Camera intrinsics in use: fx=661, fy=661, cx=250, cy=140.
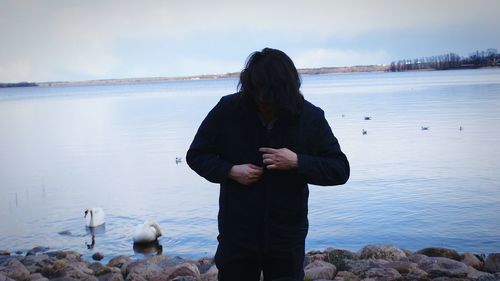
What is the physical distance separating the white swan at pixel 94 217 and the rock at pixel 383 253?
631cm

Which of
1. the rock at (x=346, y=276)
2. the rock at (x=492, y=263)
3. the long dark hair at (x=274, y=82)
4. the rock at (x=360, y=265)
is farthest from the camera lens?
the rock at (x=492, y=263)

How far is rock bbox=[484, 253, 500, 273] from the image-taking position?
29.2 feet

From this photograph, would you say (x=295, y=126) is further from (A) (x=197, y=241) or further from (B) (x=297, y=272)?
(A) (x=197, y=241)

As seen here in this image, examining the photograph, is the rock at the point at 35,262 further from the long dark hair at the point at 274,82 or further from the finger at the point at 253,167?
the long dark hair at the point at 274,82

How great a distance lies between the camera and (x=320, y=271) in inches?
317

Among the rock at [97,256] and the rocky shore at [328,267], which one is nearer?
the rocky shore at [328,267]

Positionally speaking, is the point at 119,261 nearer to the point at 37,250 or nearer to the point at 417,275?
the point at 37,250

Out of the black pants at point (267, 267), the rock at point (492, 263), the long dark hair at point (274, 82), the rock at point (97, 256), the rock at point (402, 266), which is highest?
the long dark hair at point (274, 82)

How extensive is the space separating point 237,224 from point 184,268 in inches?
194

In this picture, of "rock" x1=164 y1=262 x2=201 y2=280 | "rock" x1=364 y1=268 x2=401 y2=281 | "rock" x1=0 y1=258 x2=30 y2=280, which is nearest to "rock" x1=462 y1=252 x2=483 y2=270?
"rock" x1=364 y1=268 x2=401 y2=281

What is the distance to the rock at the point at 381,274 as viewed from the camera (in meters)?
7.50

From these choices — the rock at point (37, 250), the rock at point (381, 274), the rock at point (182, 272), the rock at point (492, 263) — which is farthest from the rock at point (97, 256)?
the rock at point (492, 263)

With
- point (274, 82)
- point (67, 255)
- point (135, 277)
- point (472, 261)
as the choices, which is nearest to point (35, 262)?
point (67, 255)

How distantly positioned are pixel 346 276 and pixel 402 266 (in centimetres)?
86
